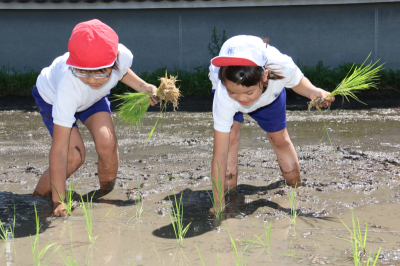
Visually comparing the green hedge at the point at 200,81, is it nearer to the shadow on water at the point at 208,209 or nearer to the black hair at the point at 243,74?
the shadow on water at the point at 208,209

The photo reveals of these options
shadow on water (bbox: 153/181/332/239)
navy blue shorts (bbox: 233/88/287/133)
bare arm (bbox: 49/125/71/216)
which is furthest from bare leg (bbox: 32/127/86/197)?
navy blue shorts (bbox: 233/88/287/133)

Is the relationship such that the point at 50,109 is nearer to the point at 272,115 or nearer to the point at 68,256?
the point at 68,256

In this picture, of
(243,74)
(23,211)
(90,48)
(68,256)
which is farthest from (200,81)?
(68,256)

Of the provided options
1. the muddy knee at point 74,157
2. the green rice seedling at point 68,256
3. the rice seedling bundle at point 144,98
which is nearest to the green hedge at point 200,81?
the rice seedling bundle at point 144,98

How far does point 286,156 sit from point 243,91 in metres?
1.10

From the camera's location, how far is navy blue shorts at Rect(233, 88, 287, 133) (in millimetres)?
3217

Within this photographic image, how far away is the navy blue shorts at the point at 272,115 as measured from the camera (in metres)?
3.22

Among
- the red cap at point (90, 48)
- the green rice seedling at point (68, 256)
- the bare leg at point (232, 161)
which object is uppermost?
the red cap at point (90, 48)

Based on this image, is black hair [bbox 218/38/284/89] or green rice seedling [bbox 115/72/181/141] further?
green rice seedling [bbox 115/72/181/141]

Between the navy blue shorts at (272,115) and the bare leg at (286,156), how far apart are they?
0.07 metres

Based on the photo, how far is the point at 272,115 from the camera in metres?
3.22

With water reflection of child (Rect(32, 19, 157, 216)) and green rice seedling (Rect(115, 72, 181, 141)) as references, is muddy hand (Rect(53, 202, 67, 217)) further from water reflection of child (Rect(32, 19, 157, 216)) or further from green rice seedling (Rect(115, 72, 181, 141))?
green rice seedling (Rect(115, 72, 181, 141))

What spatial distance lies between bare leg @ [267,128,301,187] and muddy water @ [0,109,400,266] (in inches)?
4.8

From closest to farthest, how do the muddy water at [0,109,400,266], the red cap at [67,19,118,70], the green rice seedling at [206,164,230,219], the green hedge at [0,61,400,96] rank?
the muddy water at [0,109,400,266] < the red cap at [67,19,118,70] < the green rice seedling at [206,164,230,219] < the green hedge at [0,61,400,96]
